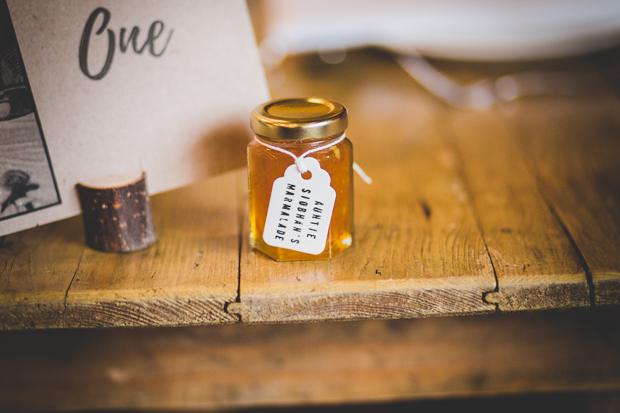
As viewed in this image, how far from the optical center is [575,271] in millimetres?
576

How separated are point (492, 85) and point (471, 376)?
0.68 metres

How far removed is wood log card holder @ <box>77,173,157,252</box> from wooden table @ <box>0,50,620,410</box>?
0.02m

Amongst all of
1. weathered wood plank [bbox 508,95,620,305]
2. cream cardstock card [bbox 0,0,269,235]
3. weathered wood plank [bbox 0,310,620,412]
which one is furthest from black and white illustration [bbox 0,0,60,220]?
weathered wood plank [bbox 508,95,620,305]

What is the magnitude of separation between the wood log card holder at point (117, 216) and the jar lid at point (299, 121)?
0.18m

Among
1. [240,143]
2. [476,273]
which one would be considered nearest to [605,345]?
[476,273]

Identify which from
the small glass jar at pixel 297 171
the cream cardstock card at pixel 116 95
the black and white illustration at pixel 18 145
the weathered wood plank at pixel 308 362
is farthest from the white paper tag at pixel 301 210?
the weathered wood plank at pixel 308 362

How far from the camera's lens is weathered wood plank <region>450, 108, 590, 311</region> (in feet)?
1.87

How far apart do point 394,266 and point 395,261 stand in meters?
0.01

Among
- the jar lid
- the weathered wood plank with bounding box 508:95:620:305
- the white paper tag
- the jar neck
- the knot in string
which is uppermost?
the jar lid

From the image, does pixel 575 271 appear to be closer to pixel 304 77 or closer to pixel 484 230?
pixel 484 230

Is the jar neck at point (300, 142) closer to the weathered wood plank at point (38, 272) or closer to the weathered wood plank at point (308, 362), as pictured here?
the weathered wood plank at point (38, 272)

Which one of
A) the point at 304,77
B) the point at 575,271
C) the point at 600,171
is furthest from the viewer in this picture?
the point at 304,77

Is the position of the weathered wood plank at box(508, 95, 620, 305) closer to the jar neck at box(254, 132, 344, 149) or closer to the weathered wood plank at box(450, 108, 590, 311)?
the weathered wood plank at box(450, 108, 590, 311)

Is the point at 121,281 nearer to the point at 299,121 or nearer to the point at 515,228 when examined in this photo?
the point at 299,121
